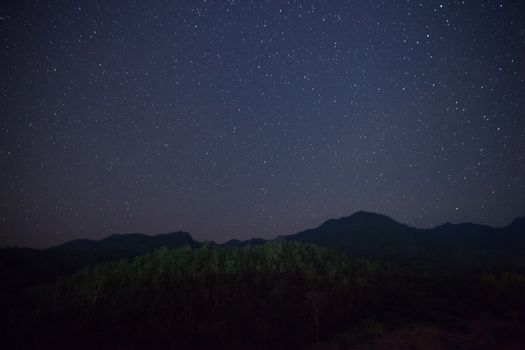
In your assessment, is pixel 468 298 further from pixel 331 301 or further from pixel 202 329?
pixel 202 329

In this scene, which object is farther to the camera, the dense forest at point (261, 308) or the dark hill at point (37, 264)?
the dark hill at point (37, 264)

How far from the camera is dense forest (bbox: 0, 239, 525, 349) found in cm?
3112

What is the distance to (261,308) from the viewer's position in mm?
52531

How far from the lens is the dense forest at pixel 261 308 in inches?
1225

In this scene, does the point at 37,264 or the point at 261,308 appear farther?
the point at 37,264

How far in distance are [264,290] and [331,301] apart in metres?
14.3

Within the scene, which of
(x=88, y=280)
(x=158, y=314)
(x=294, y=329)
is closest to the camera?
(x=294, y=329)

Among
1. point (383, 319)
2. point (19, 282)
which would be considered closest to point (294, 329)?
point (383, 319)

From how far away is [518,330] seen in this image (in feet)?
92.5

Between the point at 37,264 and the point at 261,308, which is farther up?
the point at 37,264

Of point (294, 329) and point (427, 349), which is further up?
point (427, 349)

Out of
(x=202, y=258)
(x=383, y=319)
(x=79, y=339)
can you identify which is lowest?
(x=79, y=339)

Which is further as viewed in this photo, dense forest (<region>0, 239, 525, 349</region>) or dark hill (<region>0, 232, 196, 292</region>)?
dark hill (<region>0, 232, 196, 292</region>)

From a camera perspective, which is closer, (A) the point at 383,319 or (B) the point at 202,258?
(A) the point at 383,319
